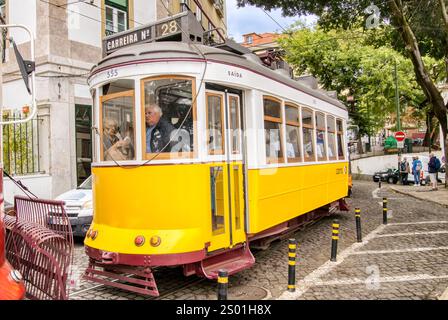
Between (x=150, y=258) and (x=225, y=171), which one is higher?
(x=225, y=171)

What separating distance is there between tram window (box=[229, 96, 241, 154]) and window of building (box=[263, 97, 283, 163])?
1.97ft

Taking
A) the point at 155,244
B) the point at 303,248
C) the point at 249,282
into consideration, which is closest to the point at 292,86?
the point at 303,248

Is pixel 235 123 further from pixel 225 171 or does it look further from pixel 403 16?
pixel 403 16

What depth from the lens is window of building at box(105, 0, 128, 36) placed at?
14.3 metres

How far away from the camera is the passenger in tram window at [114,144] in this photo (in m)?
5.25

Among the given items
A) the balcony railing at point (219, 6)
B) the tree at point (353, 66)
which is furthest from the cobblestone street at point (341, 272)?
the balcony railing at point (219, 6)

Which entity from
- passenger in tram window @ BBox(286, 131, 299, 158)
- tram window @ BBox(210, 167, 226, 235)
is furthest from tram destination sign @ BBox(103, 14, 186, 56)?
passenger in tram window @ BBox(286, 131, 299, 158)

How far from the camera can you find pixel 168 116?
5.15 metres

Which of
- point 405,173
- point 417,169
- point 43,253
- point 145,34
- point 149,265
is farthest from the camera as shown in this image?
point 405,173

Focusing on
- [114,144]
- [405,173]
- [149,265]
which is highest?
[114,144]

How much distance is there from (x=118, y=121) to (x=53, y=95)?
312 inches

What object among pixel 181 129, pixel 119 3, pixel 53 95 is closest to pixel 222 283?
pixel 181 129

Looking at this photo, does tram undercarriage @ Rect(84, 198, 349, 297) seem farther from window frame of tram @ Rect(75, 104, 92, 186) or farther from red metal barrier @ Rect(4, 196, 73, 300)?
window frame of tram @ Rect(75, 104, 92, 186)
